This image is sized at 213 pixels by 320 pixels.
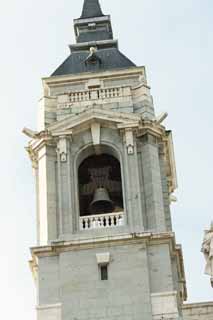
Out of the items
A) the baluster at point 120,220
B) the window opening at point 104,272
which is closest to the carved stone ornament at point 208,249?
the baluster at point 120,220

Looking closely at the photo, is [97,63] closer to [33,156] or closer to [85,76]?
[85,76]

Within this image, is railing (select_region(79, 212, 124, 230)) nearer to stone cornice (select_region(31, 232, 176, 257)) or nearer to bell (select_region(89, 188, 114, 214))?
stone cornice (select_region(31, 232, 176, 257))

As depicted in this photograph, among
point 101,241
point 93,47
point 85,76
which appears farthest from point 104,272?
point 93,47

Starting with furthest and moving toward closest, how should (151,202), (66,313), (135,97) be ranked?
(135,97) < (151,202) < (66,313)

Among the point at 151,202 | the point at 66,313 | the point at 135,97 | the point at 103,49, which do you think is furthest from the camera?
the point at 103,49

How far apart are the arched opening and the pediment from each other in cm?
117

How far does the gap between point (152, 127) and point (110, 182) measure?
2.29 metres

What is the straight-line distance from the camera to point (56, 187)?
37750mm

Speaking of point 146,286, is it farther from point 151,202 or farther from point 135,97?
point 135,97

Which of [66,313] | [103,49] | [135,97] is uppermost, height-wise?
[103,49]

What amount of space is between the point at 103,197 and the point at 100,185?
38.7 inches

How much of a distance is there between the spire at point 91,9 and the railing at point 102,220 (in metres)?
11.9

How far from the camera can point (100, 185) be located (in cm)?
3881

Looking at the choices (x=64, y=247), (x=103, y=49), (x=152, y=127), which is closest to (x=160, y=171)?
(x=152, y=127)
